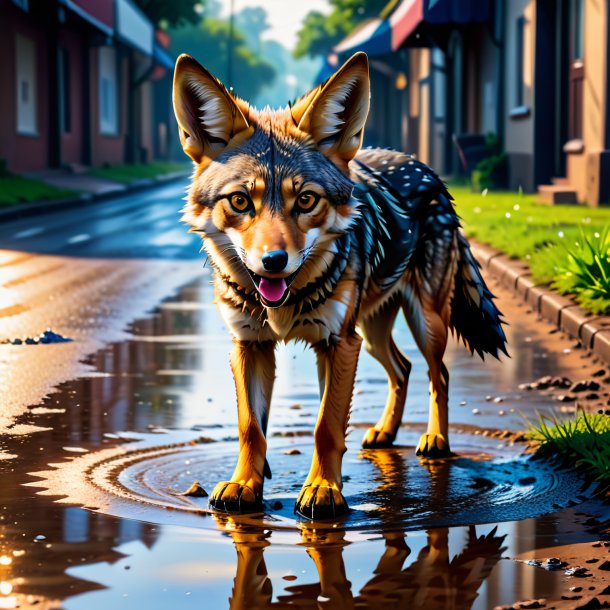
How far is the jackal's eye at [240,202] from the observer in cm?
478

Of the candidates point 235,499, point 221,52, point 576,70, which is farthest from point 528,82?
point 221,52

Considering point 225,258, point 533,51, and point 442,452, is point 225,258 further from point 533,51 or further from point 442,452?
point 533,51

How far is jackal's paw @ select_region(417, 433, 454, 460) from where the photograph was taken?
19.6 feet

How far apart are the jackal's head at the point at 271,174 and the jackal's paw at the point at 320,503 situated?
670mm

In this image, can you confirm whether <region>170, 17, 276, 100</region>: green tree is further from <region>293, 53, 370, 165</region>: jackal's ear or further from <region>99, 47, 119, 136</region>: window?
<region>293, 53, 370, 165</region>: jackal's ear

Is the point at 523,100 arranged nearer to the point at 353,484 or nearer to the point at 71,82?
the point at 71,82

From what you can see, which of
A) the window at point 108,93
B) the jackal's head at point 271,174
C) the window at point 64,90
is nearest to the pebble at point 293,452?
the jackal's head at point 271,174

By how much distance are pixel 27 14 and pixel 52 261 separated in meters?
17.7

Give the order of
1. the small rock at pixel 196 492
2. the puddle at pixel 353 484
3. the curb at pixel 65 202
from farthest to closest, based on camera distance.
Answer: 1. the curb at pixel 65 202
2. the small rock at pixel 196 492
3. the puddle at pixel 353 484

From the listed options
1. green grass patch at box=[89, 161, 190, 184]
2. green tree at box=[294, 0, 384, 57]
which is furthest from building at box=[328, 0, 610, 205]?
green tree at box=[294, 0, 384, 57]

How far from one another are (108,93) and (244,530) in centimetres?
3921

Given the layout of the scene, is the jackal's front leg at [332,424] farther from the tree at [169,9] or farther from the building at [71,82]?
the tree at [169,9]

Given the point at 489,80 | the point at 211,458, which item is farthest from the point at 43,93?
the point at 211,458

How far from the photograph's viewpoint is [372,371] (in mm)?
8508
